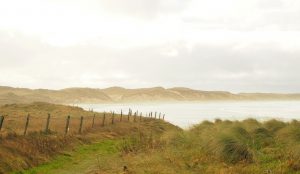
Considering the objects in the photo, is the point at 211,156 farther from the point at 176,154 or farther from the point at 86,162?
the point at 86,162

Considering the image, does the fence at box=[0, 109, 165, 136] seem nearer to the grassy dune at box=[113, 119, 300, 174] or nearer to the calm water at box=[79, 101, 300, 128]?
the grassy dune at box=[113, 119, 300, 174]

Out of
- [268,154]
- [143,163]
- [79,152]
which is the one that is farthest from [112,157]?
[268,154]

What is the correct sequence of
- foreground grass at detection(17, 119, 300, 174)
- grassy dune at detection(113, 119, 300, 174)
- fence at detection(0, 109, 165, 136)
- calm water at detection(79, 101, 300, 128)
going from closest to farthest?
grassy dune at detection(113, 119, 300, 174), foreground grass at detection(17, 119, 300, 174), fence at detection(0, 109, 165, 136), calm water at detection(79, 101, 300, 128)

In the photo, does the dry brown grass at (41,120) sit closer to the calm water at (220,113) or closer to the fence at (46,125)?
the fence at (46,125)

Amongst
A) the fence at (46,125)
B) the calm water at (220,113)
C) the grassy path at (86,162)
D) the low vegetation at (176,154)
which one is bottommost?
the grassy path at (86,162)

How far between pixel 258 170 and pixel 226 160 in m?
2.08

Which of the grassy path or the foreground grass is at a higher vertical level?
the foreground grass

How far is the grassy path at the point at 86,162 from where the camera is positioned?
17.4 metres

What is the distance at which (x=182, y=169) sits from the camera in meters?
16.4

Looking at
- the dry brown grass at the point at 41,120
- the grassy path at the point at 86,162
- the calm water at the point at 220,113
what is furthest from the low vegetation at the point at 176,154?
the calm water at the point at 220,113

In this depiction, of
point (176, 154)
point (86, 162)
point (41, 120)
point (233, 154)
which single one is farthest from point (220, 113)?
point (233, 154)

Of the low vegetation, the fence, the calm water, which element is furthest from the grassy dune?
the calm water

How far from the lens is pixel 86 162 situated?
19953 millimetres

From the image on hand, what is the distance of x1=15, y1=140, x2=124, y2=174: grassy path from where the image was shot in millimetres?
17438
